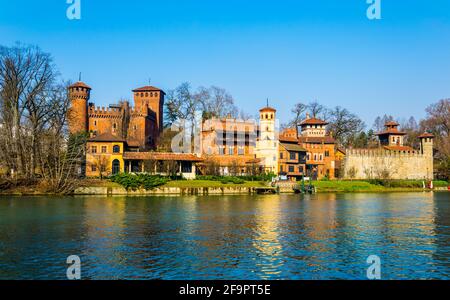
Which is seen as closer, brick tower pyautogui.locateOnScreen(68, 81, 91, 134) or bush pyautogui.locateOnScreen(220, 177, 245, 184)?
bush pyautogui.locateOnScreen(220, 177, 245, 184)

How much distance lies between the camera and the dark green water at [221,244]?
48.9 feet

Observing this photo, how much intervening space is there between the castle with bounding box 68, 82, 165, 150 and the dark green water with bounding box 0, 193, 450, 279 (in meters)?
43.1

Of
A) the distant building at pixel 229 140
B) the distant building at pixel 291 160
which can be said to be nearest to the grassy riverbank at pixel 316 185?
the distant building at pixel 291 160

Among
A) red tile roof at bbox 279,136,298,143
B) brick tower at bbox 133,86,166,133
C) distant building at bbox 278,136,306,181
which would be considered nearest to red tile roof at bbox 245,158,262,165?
distant building at bbox 278,136,306,181

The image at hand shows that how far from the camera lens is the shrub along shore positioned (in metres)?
51.0

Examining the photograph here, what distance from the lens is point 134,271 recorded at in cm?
1482

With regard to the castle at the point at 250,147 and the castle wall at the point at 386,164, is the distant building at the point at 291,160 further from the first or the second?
the castle wall at the point at 386,164

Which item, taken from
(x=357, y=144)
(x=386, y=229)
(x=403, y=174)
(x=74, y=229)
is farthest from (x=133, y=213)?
(x=357, y=144)

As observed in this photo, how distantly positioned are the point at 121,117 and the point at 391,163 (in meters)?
44.6

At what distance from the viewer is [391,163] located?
2972 inches

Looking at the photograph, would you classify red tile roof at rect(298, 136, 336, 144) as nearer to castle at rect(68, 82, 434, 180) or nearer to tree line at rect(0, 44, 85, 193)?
castle at rect(68, 82, 434, 180)

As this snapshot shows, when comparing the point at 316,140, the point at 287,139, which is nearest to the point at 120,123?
the point at 287,139

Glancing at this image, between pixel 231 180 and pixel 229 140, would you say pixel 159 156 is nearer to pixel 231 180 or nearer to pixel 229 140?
pixel 231 180

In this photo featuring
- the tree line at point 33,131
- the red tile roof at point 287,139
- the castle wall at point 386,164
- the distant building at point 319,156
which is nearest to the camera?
the tree line at point 33,131
